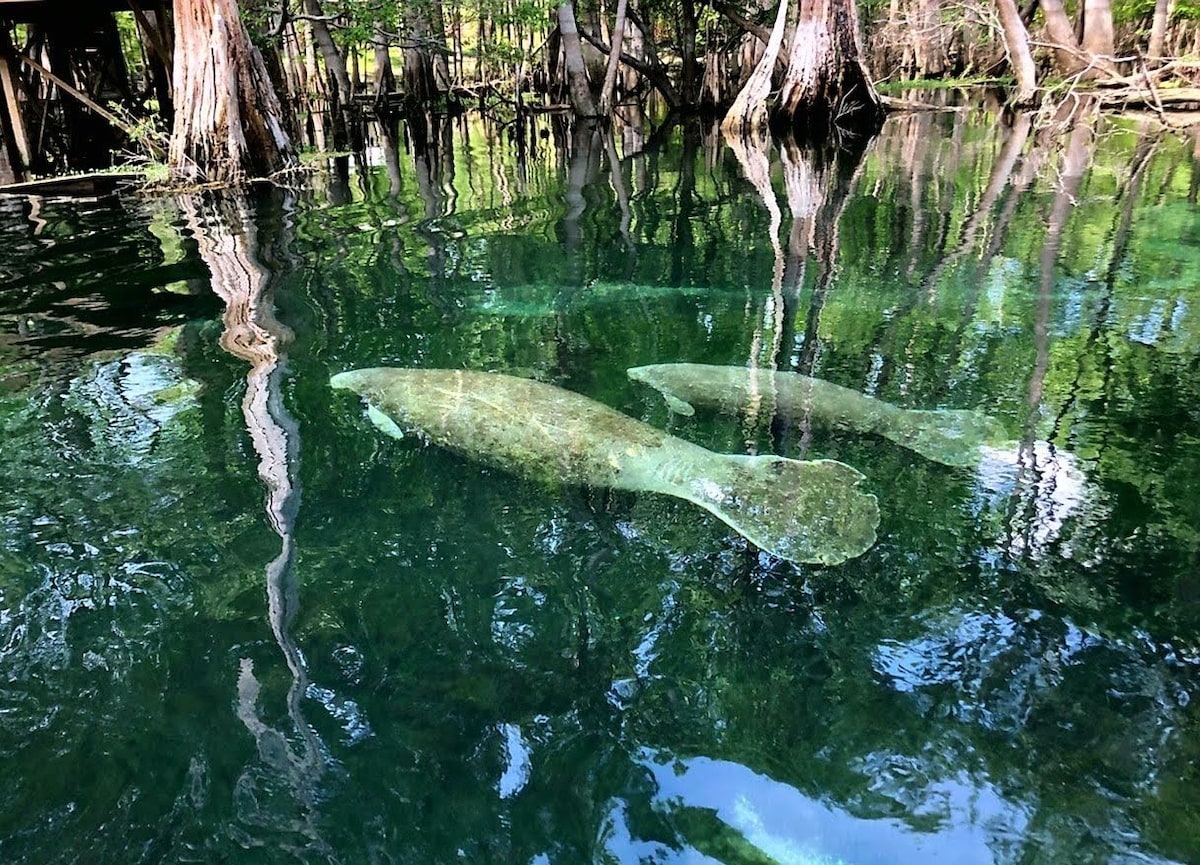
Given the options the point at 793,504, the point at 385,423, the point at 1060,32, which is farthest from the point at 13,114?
the point at 1060,32

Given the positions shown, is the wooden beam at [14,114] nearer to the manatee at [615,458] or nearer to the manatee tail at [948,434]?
the manatee at [615,458]

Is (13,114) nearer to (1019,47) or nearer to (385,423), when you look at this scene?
(385,423)

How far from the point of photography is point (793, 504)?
3291mm

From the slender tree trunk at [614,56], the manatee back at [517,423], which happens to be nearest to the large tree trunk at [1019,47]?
the slender tree trunk at [614,56]

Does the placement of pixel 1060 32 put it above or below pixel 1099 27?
below

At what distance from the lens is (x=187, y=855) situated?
2064 mm

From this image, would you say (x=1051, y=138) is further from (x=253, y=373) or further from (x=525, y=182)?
(x=253, y=373)

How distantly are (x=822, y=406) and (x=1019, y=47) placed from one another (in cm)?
1966

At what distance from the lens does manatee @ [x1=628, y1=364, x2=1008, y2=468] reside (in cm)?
394

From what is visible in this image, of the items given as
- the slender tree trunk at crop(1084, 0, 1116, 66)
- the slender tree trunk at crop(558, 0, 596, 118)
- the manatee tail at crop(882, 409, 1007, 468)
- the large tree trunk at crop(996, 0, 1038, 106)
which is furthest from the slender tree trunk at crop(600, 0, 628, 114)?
the manatee tail at crop(882, 409, 1007, 468)

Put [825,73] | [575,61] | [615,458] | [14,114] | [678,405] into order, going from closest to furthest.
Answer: [615,458] → [678,405] → [14,114] → [825,73] → [575,61]

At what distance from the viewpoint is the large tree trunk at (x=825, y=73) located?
19141 millimetres

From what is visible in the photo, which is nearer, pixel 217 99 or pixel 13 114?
pixel 217 99

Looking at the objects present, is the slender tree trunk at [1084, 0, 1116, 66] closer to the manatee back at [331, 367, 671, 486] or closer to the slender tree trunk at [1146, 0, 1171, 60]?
the slender tree trunk at [1146, 0, 1171, 60]
